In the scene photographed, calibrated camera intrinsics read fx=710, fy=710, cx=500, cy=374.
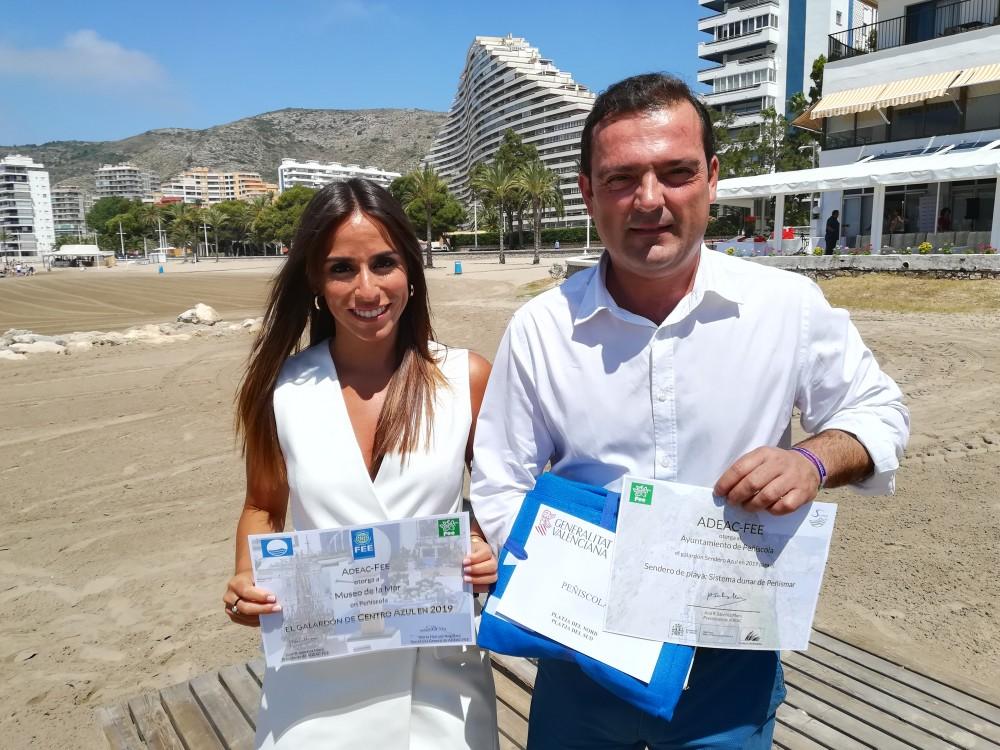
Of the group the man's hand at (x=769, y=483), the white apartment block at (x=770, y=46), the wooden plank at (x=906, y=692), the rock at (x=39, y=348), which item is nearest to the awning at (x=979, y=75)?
the wooden plank at (x=906, y=692)

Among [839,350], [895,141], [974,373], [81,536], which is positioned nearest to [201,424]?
[81,536]

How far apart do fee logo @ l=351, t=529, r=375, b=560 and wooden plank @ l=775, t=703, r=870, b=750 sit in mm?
1984

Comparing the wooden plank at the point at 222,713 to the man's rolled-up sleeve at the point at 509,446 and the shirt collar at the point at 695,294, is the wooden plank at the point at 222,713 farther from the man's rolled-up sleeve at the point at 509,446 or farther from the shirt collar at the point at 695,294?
the shirt collar at the point at 695,294

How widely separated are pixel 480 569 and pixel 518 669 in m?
1.67

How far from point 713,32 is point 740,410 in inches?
3844

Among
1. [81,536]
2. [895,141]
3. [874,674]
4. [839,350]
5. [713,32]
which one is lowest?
[81,536]

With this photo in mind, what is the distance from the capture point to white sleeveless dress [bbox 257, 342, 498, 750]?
191 centimetres

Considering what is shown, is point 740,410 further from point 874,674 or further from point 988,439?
point 988,439

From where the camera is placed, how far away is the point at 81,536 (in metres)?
5.91

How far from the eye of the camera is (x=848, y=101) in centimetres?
2672

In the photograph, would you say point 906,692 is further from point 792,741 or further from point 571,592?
point 571,592

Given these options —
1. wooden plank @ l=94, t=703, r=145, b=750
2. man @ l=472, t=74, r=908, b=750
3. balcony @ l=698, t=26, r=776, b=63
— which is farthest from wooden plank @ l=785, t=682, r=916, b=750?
balcony @ l=698, t=26, r=776, b=63

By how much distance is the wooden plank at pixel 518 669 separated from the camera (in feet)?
10.3
